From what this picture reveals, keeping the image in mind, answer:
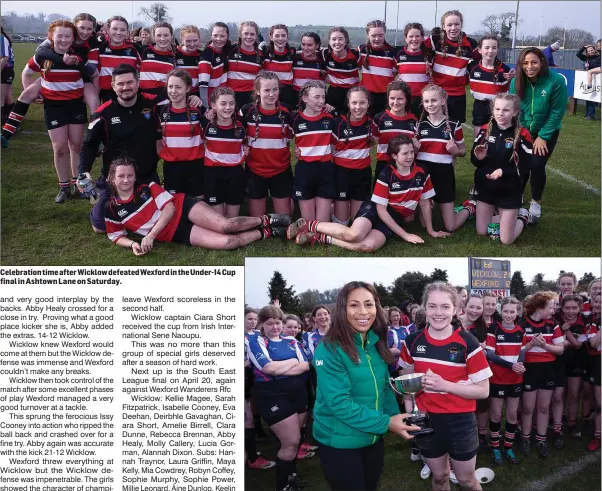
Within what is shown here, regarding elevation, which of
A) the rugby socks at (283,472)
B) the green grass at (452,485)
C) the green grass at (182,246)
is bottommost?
the green grass at (452,485)

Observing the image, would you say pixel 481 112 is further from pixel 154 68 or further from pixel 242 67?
pixel 154 68

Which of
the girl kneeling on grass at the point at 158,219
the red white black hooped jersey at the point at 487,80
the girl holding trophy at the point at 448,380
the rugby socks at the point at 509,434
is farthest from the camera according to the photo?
the red white black hooped jersey at the point at 487,80

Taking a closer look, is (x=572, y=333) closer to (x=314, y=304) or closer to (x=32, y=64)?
(x=314, y=304)

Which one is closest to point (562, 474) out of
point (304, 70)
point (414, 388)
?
point (414, 388)

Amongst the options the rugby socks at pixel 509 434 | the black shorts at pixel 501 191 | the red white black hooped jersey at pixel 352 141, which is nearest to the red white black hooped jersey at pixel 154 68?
the red white black hooped jersey at pixel 352 141

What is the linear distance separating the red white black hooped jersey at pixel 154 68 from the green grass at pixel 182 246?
1.27 m

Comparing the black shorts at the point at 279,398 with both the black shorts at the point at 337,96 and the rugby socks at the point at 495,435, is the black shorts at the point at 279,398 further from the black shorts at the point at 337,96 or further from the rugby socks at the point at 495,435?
the black shorts at the point at 337,96

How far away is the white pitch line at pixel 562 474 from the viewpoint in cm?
420

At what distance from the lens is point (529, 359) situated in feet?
15.4

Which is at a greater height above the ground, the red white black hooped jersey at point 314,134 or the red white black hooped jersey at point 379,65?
the red white black hooped jersey at point 379,65

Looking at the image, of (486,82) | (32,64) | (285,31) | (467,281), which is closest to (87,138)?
(32,64)

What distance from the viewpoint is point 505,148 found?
5.28 meters

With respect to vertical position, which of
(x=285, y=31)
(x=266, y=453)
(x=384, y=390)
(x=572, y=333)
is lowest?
(x=266, y=453)

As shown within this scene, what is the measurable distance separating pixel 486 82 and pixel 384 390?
379 centimetres
